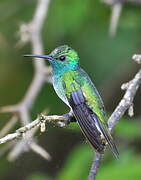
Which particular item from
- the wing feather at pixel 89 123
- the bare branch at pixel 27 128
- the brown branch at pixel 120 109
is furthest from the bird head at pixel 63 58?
the bare branch at pixel 27 128

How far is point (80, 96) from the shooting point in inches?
177

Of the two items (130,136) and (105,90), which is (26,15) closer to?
(105,90)

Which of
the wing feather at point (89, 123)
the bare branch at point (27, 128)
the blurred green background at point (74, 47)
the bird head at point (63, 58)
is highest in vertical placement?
the bare branch at point (27, 128)

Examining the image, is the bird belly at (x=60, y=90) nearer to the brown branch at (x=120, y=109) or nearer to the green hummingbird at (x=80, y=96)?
the green hummingbird at (x=80, y=96)

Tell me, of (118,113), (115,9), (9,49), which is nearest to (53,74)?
(115,9)

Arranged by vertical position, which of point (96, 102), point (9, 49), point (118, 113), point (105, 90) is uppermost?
point (118, 113)

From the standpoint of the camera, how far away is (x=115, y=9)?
17.0ft

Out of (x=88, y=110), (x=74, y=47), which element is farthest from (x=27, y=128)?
(x=74, y=47)

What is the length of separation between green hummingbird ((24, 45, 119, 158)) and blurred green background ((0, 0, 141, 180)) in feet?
7.60

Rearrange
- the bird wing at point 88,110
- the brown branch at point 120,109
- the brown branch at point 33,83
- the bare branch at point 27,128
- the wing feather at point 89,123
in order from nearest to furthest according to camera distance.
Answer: the bare branch at point 27,128, the brown branch at point 120,109, the wing feather at point 89,123, the bird wing at point 88,110, the brown branch at point 33,83

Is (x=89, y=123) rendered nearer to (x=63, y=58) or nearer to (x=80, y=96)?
(x=80, y=96)

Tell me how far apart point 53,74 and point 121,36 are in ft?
10.4

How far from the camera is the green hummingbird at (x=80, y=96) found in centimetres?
396

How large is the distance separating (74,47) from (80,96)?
3.45m
